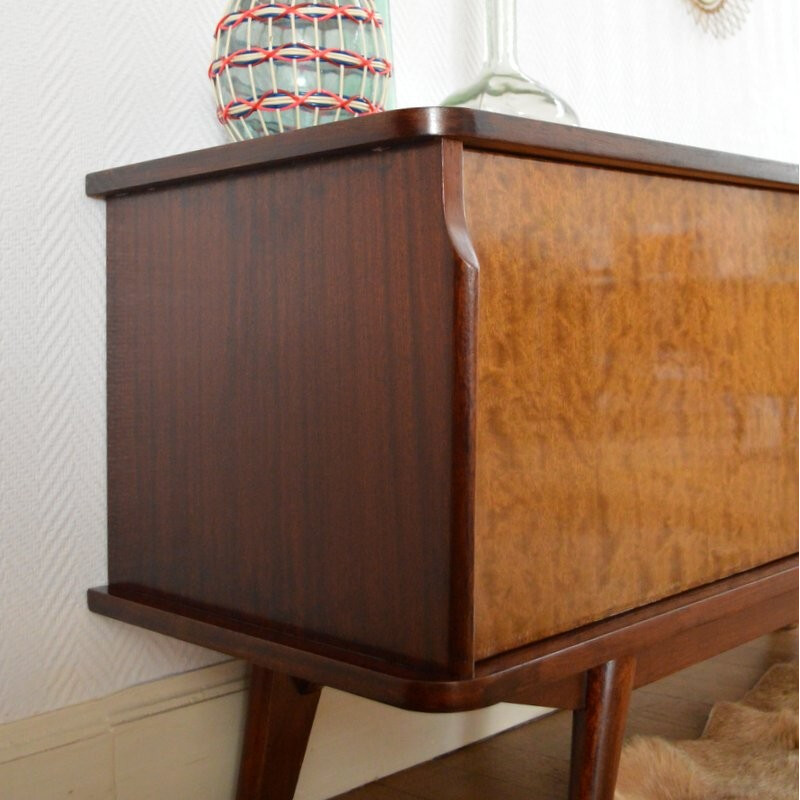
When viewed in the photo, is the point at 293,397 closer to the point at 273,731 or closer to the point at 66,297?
the point at 66,297

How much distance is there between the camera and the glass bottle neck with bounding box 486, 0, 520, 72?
1.06 m

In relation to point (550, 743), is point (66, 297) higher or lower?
higher

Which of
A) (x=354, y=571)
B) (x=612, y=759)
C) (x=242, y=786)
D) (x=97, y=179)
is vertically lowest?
(x=242, y=786)

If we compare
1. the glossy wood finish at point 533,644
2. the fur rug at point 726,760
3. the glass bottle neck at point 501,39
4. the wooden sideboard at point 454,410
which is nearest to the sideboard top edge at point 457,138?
the wooden sideboard at point 454,410

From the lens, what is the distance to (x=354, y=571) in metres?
0.82

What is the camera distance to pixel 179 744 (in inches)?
43.9

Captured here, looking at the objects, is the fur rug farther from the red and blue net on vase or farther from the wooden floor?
the red and blue net on vase

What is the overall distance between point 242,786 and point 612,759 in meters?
0.42

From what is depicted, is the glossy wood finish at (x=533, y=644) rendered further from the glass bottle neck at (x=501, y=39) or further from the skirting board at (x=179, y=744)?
the glass bottle neck at (x=501, y=39)

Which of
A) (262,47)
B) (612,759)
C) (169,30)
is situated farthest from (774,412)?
(169,30)

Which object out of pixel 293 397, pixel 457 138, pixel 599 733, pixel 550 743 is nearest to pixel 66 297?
pixel 293 397

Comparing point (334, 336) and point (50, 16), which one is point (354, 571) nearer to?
point (334, 336)

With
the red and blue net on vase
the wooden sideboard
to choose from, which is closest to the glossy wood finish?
the wooden sideboard

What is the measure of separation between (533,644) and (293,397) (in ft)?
0.87
